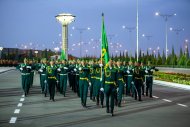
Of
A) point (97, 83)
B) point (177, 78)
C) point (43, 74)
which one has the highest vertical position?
point (43, 74)

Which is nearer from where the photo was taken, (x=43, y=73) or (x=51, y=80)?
(x=51, y=80)

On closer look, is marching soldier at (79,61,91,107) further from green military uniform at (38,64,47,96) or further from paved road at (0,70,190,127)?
green military uniform at (38,64,47,96)

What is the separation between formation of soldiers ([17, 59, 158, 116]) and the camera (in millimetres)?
15344

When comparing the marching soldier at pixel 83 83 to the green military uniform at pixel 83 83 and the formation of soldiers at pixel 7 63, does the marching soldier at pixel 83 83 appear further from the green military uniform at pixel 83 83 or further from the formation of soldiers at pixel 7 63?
the formation of soldiers at pixel 7 63

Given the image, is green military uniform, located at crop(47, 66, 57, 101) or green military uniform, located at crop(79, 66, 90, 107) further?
green military uniform, located at crop(47, 66, 57, 101)

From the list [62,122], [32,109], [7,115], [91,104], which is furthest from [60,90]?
[62,122]

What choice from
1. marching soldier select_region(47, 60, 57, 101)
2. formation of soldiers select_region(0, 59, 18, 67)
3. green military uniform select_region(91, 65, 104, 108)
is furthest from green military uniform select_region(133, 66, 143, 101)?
formation of soldiers select_region(0, 59, 18, 67)

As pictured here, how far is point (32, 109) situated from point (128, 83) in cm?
633

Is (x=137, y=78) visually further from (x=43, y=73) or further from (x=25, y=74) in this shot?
(x=25, y=74)

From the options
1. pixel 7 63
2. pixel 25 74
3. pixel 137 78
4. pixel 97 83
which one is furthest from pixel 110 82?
pixel 7 63

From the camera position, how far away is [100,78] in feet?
59.5

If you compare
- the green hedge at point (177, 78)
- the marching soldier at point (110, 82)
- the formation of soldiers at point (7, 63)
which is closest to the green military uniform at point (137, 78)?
the marching soldier at point (110, 82)

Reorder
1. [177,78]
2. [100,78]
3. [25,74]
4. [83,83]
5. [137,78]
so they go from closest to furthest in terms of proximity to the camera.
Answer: [83,83] → [100,78] → [137,78] → [25,74] → [177,78]

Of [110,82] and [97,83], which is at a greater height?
[110,82]
